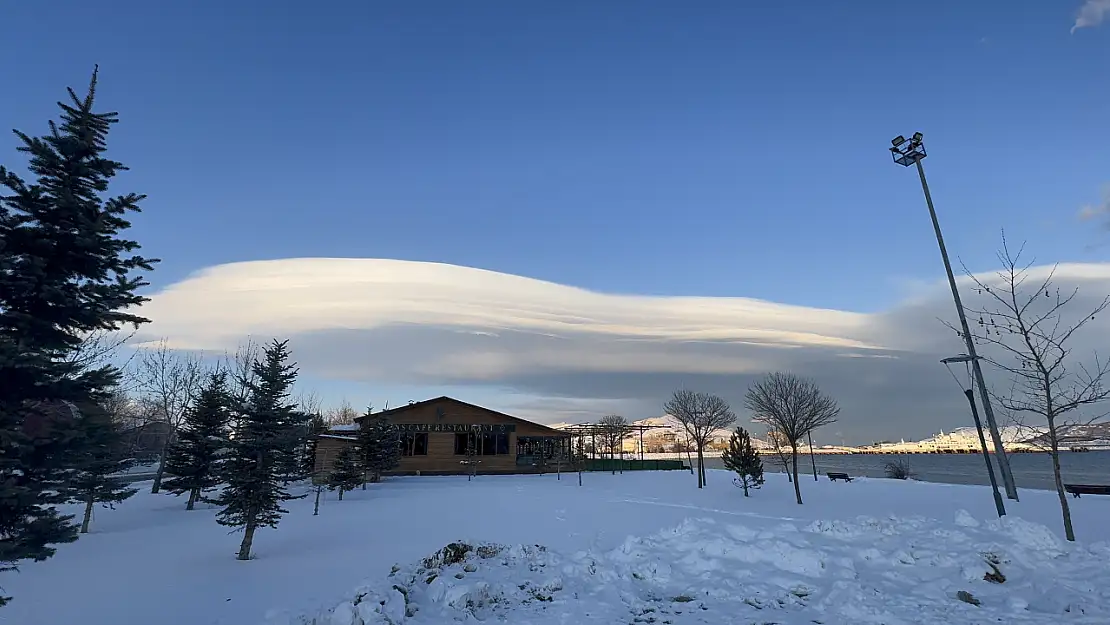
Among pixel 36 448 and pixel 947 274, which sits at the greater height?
pixel 947 274

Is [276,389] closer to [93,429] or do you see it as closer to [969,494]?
[93,429]

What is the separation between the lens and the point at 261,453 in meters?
15.2

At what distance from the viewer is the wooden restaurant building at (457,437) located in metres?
46.7

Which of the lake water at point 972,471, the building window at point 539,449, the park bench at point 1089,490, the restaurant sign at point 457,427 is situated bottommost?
the lake water at point 972,471

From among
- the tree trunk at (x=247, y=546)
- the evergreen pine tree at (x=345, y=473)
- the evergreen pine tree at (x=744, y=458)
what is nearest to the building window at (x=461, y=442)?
the evergreen pine tree at (x=345, y=473)

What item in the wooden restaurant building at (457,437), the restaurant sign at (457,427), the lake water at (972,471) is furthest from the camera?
the restaurant sign at (457,427)

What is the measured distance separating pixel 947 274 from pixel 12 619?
24025 mm

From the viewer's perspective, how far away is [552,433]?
51.0 meters

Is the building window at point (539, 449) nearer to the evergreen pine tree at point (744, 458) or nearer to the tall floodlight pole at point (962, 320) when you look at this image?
the evergreen pine tree at point (744, 458)

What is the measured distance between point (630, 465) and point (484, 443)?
18.4 meters

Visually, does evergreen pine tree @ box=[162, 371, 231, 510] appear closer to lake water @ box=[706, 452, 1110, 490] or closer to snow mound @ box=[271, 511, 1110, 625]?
snow mound @ box=[271, 511, 1110, 625]

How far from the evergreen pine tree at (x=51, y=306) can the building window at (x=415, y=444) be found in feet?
130

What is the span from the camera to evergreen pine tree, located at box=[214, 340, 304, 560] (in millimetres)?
14648

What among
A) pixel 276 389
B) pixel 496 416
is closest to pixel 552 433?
pixel 496 416
